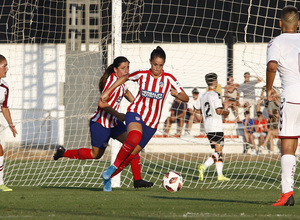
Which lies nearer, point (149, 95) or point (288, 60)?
point (288, 60)

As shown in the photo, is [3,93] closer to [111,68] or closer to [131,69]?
[111,68]

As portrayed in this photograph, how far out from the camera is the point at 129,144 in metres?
7.70

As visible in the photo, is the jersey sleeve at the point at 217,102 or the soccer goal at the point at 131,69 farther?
the jersey sleeve at the point at 217,102

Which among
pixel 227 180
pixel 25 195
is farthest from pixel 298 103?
pixel 227 180

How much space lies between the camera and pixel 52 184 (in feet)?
32.3

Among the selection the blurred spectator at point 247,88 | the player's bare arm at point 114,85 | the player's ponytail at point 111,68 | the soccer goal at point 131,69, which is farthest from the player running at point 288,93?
the blurred spectator at point 247,88

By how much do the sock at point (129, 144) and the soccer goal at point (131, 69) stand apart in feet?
6.33

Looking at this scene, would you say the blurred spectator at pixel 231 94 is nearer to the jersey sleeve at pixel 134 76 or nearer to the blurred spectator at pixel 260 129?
the blurred spectator at pixel 260 129

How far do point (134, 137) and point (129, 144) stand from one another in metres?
0.15

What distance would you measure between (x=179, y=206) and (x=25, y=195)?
7.61ft

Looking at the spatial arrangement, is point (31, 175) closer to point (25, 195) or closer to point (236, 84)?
point (25, 195)

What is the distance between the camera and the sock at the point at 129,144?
25.0ft

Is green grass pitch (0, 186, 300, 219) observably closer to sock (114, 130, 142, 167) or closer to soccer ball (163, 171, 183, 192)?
soccer ball (163, 171, 183, 192)

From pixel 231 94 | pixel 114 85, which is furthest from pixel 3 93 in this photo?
pixel 231 94
